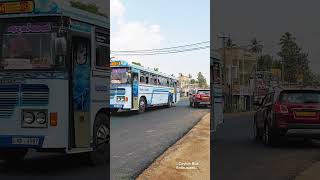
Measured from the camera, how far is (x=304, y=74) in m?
57.8

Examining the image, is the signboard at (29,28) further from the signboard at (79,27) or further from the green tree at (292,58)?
the green tree at (292,58)

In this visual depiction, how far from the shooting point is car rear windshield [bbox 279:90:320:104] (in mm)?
13828

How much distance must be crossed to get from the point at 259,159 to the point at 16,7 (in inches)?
225

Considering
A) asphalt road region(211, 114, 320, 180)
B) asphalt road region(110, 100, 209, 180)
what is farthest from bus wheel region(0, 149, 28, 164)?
asphalt road region(110, 100, 209, 180)

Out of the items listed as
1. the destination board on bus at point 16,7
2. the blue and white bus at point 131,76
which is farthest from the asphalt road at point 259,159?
the destination board on bus at point 16,7

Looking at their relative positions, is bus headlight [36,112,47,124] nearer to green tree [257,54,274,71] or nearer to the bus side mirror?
the bus side mirror

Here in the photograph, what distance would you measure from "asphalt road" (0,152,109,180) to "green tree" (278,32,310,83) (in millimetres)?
47667

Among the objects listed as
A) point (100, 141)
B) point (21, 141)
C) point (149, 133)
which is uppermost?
point (149, 133)

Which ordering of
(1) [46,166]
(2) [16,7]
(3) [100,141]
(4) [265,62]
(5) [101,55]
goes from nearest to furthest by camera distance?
(2) [16,7] → (5) [101,55] → (3) [100,141] → (1) [46,166] → (4) [265,62]

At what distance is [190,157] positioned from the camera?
17.7 feet

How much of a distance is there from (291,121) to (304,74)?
45803 millimetres

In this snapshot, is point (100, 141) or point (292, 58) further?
point (292, 58)

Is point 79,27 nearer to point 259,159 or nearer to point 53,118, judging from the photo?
point 53,118

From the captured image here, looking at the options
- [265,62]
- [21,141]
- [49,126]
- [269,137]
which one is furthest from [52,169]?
[265,62]
